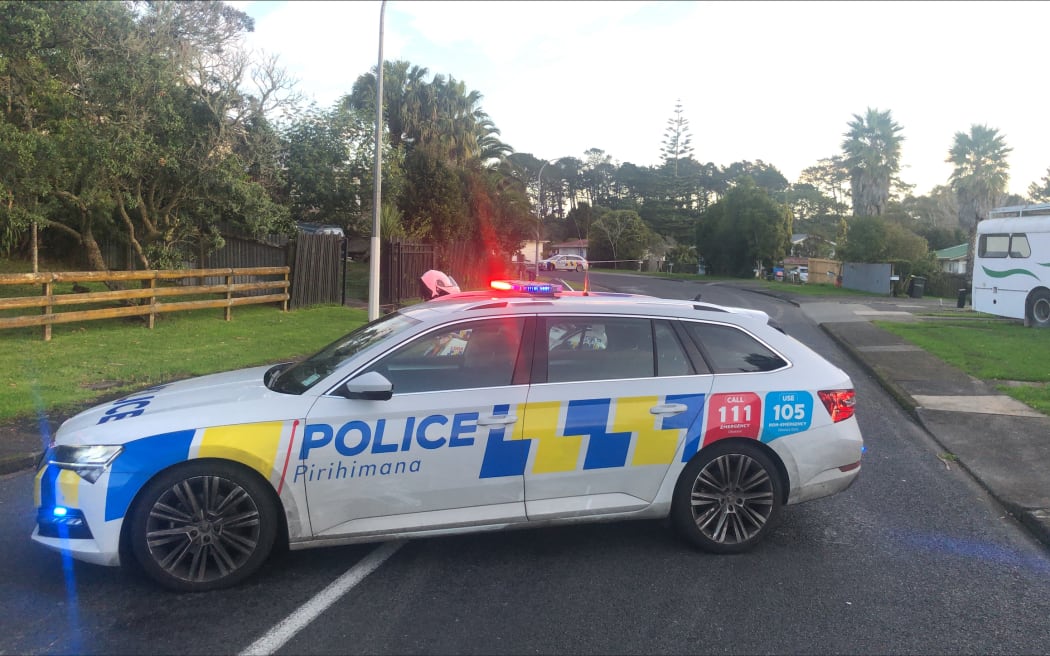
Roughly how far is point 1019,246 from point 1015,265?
0.50 meters

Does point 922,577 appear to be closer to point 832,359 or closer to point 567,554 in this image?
point 567,554

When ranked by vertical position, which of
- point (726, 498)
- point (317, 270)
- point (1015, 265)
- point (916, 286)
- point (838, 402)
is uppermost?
point (1015, 265)

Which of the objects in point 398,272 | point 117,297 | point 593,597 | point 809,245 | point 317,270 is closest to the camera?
point 593,597

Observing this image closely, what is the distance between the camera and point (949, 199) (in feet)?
262

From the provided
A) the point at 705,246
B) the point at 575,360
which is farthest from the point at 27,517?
the point at 705,246

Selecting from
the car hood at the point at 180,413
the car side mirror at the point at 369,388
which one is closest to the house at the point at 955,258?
the car side mirror at the point at 369,388

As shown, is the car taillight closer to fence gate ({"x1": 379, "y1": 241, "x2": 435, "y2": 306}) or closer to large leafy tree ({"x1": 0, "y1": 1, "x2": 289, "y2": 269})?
large leafy tree ({"x1": 0, "y1": 1, "x2": 289, "y2": 269})

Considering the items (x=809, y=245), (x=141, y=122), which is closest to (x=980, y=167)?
(x=809, y=245)

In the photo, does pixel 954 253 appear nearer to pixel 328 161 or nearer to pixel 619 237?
pixel 619 237

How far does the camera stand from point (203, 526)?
416 centimetres

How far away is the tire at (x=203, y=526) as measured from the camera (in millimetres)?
4105

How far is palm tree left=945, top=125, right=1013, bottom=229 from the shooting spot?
51688 millimetres

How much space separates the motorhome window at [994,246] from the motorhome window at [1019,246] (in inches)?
5.2

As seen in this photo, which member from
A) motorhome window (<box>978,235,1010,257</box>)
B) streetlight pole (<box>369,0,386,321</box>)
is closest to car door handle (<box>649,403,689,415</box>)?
streetlight pole (<box>369,0,386,321</box>)
